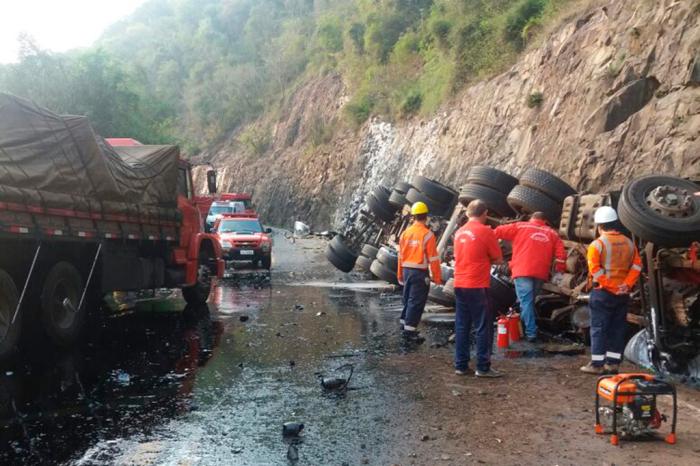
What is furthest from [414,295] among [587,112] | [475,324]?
[587,112]

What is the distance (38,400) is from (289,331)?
161 inches

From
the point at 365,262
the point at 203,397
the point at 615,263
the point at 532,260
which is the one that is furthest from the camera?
the point at 365,262

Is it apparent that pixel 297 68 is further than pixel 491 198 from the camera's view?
Yes

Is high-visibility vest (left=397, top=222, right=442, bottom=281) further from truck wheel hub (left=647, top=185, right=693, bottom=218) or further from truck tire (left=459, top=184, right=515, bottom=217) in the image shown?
truck wheel hub (left=647, top=185, right=693, bottom=218)

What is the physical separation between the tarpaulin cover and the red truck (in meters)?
0.01

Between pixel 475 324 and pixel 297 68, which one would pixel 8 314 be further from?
pixel 297 68

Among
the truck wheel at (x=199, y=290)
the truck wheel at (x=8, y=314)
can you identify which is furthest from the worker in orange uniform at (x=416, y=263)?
the truck wheel at (x=199, y=290)

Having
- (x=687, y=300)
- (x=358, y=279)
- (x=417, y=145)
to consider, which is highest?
(x=417, y=145)

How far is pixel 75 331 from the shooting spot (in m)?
8.52

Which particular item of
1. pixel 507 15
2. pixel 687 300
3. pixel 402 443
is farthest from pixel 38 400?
pixel 507 15

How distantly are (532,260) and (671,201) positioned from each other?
2246 millimetres

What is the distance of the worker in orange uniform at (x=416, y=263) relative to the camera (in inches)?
347

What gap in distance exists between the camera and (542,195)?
32.4 feet

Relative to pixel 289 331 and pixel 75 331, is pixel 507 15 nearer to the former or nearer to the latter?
pixel 289 331
